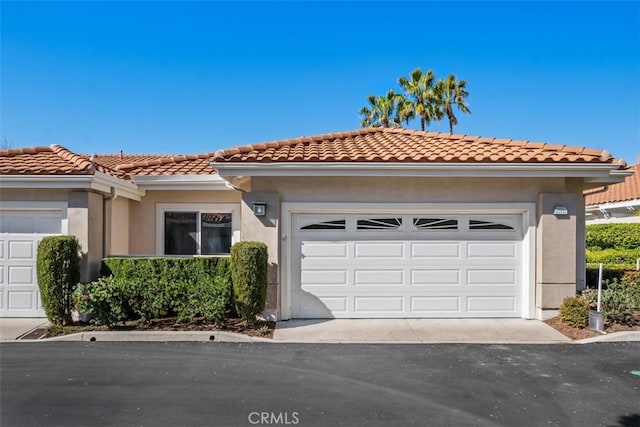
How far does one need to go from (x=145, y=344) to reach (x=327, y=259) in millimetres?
3878

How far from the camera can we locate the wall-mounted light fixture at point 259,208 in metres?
8.52

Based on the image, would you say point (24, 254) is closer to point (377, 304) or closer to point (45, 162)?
point (45, 162)

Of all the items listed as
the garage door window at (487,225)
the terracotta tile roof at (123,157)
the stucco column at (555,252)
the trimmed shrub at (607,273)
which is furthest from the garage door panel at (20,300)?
the trimmed shrub at (607,273)

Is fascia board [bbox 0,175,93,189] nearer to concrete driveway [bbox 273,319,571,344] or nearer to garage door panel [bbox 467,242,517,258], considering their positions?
concrete driveway [bbox 273,319,571,344]

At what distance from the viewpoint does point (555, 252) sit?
8695mm

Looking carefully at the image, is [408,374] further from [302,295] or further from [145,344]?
[145,344]

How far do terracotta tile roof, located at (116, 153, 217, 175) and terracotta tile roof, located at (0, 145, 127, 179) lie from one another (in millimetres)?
616

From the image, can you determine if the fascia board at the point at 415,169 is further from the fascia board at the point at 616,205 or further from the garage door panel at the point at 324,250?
the fascia board at the point at 616,205

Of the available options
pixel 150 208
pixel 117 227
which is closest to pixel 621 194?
pixel 150 208

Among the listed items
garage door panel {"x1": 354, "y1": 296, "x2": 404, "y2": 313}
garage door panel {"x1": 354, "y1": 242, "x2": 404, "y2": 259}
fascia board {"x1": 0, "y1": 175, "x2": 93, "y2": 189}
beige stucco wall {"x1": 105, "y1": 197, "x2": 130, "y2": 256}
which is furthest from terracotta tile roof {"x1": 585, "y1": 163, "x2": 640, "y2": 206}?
fascia board {"x1": 0, "y1": 175, "x2": 93, "y2": 189}

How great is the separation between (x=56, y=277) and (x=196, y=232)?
3591mm

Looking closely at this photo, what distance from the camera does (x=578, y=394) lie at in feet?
17.0

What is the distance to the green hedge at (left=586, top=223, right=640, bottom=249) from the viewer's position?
1518 cm

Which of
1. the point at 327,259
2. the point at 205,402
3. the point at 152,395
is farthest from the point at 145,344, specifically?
the point at 327,259
